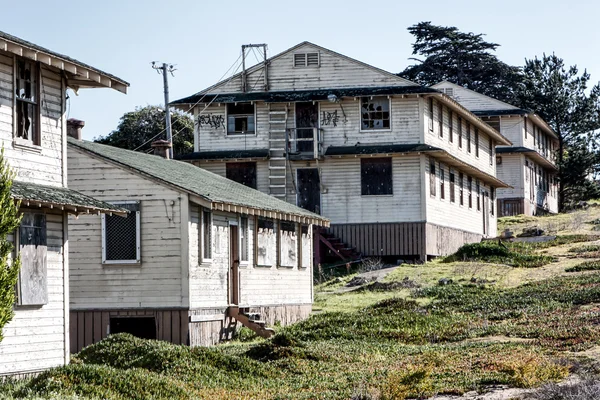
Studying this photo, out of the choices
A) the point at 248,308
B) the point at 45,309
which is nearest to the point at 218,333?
the point at 248,308

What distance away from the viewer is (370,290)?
41375mm

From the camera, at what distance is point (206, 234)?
30.8m

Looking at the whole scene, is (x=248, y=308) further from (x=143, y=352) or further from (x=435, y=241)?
(x=435, y=241)

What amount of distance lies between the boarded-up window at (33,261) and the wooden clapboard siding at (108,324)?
8011 millimetres

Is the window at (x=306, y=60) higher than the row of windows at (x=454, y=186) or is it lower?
higher

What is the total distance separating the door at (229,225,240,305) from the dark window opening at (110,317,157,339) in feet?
10.7

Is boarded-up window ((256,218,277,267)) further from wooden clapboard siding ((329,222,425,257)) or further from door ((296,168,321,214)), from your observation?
door ((296,168,321,214))

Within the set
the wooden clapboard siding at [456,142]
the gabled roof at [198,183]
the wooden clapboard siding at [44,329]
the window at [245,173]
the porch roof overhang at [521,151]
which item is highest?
the porch roof overhang at [521,151]

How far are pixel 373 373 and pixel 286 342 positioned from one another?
460 centimetres

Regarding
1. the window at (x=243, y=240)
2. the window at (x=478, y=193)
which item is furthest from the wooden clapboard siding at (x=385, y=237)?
the window at (x=243, y=240)

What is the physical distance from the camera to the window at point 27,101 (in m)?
21.3

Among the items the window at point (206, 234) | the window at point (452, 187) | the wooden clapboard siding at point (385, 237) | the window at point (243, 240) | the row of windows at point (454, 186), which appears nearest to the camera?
the window at point (206, 234)

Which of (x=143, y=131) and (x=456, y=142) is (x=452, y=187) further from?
(x=143, y=131)

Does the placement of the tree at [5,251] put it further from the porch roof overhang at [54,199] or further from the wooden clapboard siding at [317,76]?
the wooden clapboard siding at [317,76]
